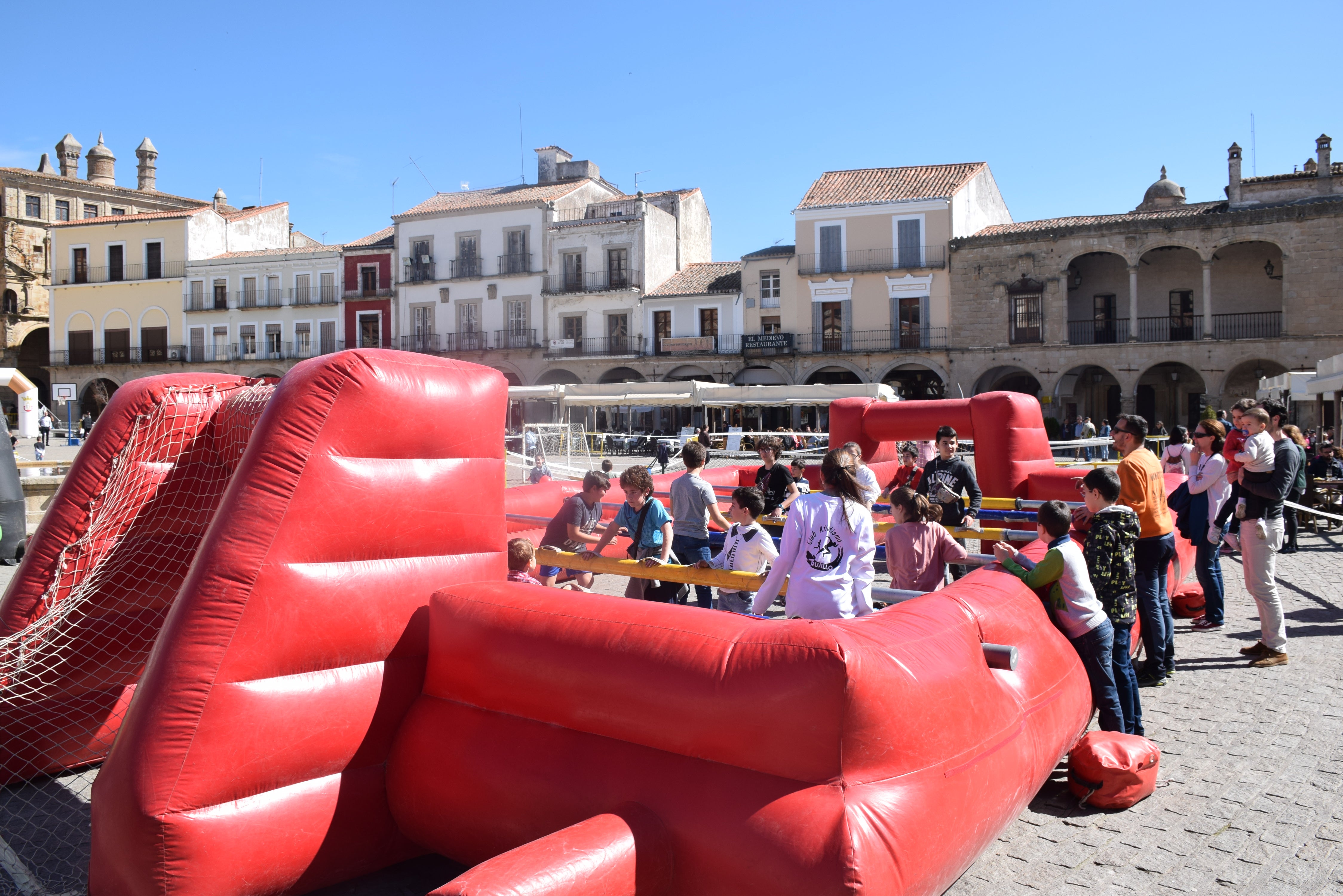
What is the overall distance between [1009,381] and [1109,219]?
634 cm

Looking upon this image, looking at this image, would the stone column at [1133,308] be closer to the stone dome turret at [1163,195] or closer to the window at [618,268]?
the stone dome turret at [1163,195]

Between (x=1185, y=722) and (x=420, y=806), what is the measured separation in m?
4.07

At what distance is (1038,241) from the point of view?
29.7 metres

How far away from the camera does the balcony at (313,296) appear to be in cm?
4069

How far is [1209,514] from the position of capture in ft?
22.3

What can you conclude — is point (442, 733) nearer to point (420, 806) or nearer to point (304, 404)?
point (420, 806)

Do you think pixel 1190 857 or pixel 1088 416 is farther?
pixel 1088 416

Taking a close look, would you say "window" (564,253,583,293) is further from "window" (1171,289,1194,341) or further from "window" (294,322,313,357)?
"window" (1171,289,1194,341)

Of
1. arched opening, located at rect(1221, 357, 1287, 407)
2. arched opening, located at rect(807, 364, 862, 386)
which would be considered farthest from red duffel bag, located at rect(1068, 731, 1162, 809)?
arched opening, located at rect(807, 364, 862, 386)

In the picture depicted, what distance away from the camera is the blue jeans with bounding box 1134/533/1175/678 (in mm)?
5449

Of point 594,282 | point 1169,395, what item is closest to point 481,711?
point 1169,395

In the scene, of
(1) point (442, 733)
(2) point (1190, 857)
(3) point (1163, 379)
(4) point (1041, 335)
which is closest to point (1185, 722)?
(2) point (1190, 857)

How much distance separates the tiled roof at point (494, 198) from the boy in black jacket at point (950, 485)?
3205 centimetres

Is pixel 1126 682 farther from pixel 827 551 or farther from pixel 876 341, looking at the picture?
pixel 876 341
